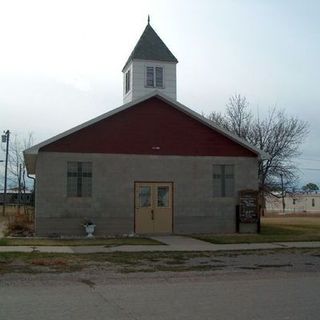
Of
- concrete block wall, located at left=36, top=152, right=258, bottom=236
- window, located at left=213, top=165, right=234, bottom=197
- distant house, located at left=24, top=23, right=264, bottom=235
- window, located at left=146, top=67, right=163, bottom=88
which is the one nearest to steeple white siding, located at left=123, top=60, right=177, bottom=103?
window, located at left=146, top=67, right=163, bottom=88

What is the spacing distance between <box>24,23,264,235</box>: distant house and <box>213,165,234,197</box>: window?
0.15 feet

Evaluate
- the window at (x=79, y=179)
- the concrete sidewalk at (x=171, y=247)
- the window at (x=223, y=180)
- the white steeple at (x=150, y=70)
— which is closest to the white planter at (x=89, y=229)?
the window at (x=79, y=179)

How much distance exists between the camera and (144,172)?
2523cm

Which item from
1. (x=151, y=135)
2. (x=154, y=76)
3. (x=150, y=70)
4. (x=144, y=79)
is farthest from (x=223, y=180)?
(x=150, y=70)

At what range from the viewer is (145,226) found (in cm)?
2512

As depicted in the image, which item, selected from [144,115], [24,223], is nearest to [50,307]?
[144,115]

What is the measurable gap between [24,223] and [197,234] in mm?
9219

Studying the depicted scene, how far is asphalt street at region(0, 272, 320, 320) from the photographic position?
27.3 feet

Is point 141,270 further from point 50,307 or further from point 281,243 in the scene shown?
point 281,243

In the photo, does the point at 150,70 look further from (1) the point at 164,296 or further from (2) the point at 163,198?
(1) the point at 164,296

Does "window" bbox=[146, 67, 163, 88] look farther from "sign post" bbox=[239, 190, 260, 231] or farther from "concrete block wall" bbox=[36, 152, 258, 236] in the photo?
"sign post" bbox=[239, 190, 260, 231]

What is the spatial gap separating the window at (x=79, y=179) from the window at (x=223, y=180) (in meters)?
5.88

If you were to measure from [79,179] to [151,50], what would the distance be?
429 inches

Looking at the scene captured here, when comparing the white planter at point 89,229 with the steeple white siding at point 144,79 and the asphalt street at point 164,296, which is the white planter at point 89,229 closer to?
the steeple white siding at point 144,79
